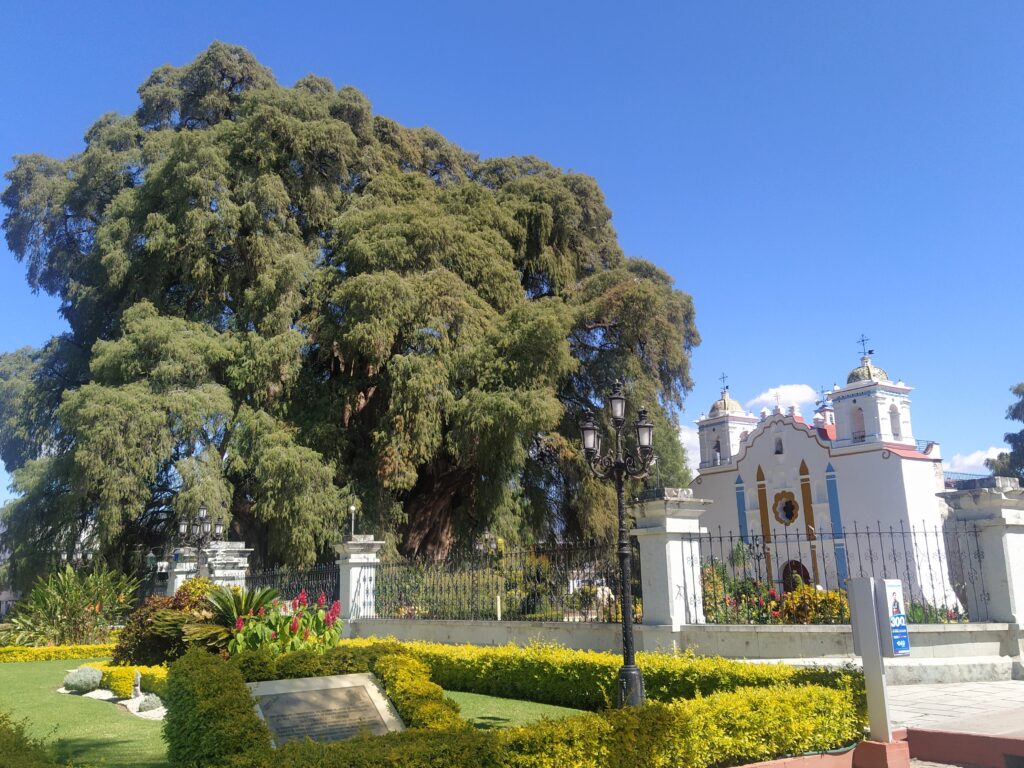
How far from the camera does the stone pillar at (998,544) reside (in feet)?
32.9

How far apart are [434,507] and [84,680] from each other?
1297 cm

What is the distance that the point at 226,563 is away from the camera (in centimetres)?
1689

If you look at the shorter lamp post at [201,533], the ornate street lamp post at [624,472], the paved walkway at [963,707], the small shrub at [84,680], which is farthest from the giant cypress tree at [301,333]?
the paved walkway at [963,707]

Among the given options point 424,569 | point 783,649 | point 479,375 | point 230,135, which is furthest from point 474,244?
point 783,649

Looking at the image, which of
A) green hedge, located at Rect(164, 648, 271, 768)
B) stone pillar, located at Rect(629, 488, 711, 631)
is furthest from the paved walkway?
green hedge, located at Rect(164, 648, 271, 768)

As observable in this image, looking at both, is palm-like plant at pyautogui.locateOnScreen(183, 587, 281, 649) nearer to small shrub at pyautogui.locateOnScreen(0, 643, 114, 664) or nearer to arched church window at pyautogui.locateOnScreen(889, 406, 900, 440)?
small shrub at pyautogui.locateOnScreen(0, 643, 114, 664)

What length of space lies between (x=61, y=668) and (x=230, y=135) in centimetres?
1530

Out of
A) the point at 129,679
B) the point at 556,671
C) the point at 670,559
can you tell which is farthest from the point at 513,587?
the point at 129,679

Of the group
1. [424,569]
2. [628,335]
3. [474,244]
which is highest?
[474,244]

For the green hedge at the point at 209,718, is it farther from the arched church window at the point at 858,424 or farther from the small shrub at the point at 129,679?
the arched church window at the point at 858,424

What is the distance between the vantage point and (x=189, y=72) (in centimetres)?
2605

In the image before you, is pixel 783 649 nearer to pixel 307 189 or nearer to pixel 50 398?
pixel 307 189

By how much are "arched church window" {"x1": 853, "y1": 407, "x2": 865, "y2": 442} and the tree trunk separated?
51.2ft

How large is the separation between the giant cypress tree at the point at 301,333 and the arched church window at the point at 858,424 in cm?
828
